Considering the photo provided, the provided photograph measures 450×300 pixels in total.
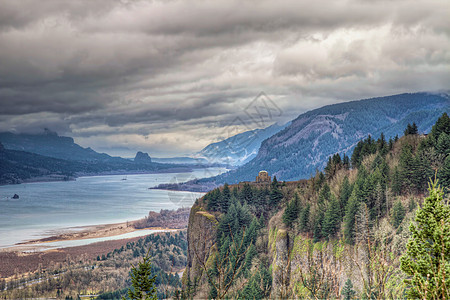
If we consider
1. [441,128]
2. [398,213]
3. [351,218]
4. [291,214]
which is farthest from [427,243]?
[291,214]

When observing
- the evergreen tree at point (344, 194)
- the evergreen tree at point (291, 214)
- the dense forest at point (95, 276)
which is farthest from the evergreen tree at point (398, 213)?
the dense forest at point (95, 276)

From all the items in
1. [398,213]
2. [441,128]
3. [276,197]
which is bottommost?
[276,197]

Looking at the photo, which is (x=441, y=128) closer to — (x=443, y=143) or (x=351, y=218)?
(x=443, y=143)

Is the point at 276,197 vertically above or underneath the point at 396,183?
underneath

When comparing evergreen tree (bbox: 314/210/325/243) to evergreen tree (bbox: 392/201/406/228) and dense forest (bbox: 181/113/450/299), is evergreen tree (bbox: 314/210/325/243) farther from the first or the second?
evergreen tree (bbox: 392/201/406/228)

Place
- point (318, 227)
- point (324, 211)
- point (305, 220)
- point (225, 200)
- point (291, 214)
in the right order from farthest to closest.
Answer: point (225, 200) → point (291, 214) → point (305, 220) → point (324, 211) → point (318, 227)

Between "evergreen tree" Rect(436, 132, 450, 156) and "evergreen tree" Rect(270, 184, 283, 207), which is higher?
"evergreen tree" Rect(436, 132, 450, 156)

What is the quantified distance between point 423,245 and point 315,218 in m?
A: 43.8

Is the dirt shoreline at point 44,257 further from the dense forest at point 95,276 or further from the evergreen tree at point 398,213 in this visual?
the evergreen tree at point 398,213

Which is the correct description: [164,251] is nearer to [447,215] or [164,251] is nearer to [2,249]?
[2,249]

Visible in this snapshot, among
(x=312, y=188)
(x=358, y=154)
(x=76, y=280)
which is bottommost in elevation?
(x=76, y=280)

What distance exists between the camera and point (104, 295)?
253ft

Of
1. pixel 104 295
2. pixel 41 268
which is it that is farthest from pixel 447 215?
pixel 41 268

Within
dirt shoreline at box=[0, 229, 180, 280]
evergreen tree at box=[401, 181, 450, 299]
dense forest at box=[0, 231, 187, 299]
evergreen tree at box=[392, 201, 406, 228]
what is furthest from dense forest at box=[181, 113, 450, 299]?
dirt shoreline at box=[0, 229, 180, 280]
